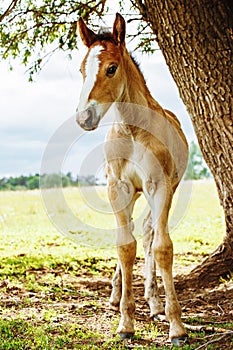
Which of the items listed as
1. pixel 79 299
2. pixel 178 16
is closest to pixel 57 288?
pixel 79 299

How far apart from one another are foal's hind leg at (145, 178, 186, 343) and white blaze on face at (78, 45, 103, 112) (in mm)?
1031

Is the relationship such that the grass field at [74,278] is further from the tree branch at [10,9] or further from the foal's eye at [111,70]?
the tree branch at [10,9]

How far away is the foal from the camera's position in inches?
168

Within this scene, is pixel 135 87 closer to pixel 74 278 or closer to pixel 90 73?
pixel 90 73

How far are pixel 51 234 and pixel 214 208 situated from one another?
463cm

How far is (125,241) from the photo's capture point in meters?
4.68

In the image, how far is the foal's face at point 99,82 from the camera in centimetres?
398

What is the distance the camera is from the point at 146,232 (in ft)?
18.5

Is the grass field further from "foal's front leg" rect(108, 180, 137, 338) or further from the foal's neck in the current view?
the foal's neck

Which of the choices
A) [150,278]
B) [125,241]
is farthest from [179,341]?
[150,278]

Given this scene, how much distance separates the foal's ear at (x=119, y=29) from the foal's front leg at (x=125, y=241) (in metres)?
1.16

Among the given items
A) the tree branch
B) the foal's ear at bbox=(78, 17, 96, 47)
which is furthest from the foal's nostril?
the tree branch

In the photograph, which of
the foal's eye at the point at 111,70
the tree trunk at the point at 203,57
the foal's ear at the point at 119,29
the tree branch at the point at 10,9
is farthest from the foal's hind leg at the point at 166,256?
the tree branch at the point at 10,9

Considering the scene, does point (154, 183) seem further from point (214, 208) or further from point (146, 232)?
point (214, 208)
